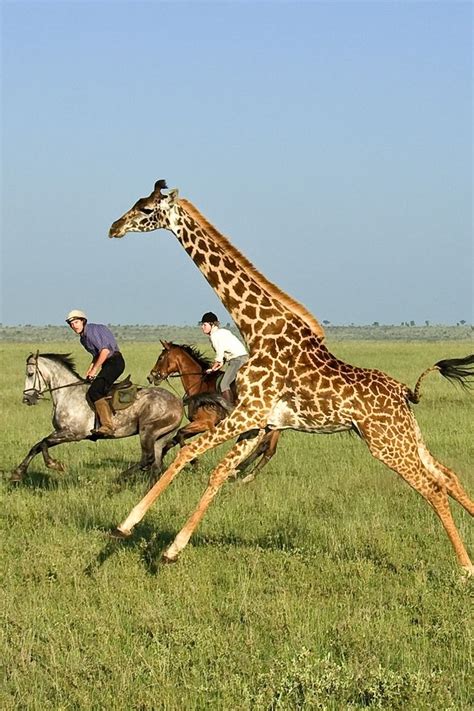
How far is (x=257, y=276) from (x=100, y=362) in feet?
13.1

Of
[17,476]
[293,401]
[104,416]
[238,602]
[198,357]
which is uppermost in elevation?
[293,401]

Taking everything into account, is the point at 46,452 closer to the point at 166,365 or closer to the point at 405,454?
the point at 166,365

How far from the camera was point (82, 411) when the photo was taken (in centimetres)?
1280

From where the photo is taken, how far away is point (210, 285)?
8.69 metres

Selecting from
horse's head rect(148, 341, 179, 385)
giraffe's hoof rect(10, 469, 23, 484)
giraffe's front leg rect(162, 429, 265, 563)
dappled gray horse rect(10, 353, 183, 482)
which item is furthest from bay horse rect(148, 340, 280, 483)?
giraffe's front leg rect(162, 429, 265, 563)

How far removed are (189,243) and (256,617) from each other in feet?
11.3

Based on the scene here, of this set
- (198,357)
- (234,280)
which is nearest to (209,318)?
(198,357)

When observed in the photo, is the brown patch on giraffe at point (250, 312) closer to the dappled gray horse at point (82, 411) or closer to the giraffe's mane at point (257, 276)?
the giraffe's mane at point (257, 276)

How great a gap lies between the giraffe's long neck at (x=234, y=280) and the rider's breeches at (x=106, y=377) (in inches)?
154

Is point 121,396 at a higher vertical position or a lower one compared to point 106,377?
lower

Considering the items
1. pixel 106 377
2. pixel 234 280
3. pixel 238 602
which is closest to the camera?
pixel 238 602

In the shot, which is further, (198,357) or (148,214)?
(198,357)

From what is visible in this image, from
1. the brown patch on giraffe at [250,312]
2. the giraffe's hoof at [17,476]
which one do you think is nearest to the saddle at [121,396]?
the giraffe's hoof at [17,476]

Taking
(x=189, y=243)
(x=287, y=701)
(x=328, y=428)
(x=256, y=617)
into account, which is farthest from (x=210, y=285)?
(x=287, y=701)
